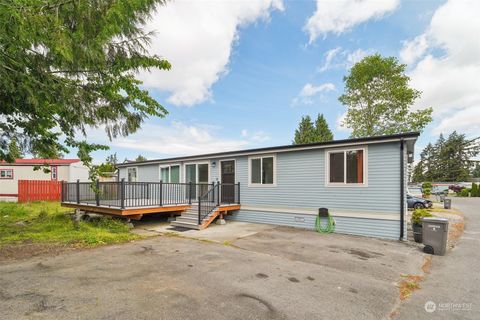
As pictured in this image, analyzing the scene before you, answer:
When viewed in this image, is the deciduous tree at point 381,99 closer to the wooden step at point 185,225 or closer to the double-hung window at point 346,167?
the double-hung window at point 346,167

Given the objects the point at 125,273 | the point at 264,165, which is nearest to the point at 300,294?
the point at 125,273

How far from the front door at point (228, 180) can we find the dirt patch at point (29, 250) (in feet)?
21.0

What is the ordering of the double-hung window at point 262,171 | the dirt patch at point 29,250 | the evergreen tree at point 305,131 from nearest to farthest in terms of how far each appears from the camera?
the dirt patch at point 29,250, the double-hung window at point 262,171, the evergreen tree at point 305,131

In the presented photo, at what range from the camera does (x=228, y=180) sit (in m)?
11.8

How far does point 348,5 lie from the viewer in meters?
10.2

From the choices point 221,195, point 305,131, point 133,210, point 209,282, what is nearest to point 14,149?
point 133,210

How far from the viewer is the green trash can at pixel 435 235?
618cm

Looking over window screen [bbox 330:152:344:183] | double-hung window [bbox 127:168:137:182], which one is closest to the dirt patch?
window screen [bbox 330:152:344:183]

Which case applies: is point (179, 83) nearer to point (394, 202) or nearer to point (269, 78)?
point (269, 78)

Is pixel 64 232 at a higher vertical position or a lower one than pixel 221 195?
lower

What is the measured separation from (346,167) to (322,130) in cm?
2338

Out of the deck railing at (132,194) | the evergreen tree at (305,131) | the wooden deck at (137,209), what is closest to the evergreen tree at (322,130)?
the evergreen tree at (305,131)

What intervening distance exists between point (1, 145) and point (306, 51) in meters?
13.7

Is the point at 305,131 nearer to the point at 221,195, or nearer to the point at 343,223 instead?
the point at 221,195
